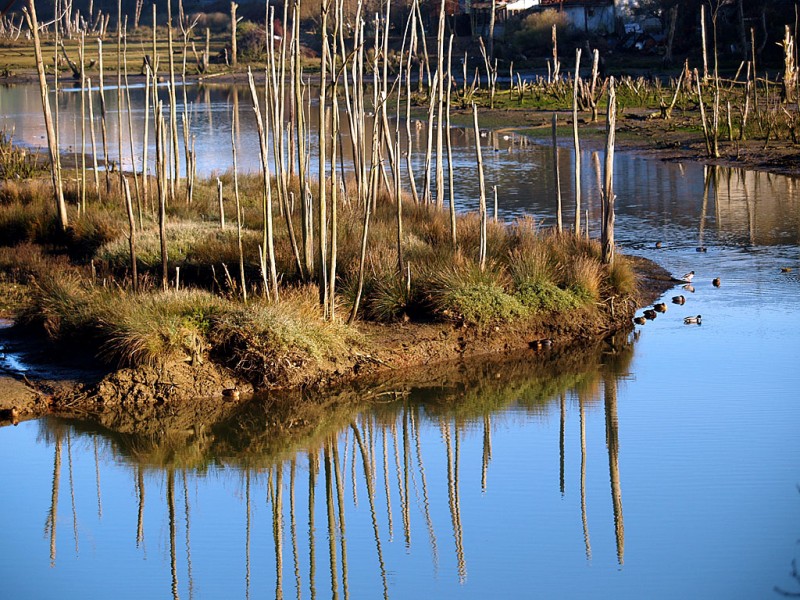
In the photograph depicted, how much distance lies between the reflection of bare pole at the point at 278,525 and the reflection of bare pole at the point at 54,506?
1.24m

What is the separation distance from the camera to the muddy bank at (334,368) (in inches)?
328

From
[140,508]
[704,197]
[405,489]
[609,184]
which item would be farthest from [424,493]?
[704,197]

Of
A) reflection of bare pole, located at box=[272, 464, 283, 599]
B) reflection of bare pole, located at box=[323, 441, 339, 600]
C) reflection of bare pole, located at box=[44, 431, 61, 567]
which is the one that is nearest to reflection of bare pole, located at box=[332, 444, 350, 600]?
reflection of bare pole, located at box=[323, 441, 339, 600]

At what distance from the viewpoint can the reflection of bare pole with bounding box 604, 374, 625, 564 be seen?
629 cm

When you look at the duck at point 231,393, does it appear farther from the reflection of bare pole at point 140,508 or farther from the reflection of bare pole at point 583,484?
the reflection of bare pole at point 583,484

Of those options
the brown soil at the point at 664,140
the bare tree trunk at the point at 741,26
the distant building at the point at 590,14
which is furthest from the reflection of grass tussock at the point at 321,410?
the distant building at the point at 590,14

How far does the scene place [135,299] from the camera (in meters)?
8.93

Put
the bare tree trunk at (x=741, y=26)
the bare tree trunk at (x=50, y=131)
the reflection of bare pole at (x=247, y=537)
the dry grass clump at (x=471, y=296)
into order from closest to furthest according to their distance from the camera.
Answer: the reflection of bare pole at (x=247, y=537) → the dry grass clump at (x=471, y=296) → the bare tree trunk at (x=50, y=131) → the bare tree trunk at (x=741, y=26)

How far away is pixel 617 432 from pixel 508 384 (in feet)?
4.50

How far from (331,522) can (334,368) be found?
2.46m

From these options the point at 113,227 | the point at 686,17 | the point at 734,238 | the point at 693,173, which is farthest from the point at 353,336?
the point at 686,17

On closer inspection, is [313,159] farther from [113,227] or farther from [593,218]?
[113,227]

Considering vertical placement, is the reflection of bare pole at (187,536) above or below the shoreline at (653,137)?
below

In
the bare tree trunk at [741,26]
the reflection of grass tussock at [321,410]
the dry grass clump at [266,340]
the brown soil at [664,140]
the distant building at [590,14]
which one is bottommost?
the reflection of grass tussock at [321,410]
